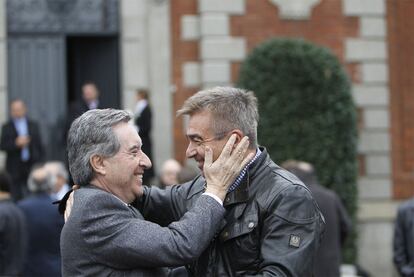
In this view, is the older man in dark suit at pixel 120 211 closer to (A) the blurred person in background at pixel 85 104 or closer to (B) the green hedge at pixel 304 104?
(B) the green hedge at pixel 304 104

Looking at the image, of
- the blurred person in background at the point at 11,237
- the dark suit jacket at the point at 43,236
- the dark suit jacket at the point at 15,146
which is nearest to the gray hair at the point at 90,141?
the blurred person in background at the point at 11,237

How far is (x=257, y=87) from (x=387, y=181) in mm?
2577

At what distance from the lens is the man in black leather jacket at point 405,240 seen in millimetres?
8781

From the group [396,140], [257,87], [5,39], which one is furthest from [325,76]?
[5,39]

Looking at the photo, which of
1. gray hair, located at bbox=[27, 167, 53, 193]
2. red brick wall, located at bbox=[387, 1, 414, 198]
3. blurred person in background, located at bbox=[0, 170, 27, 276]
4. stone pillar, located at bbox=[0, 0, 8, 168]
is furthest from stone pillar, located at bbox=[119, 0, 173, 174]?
blurred person in background, located at bbox=[0, 170, 27, 276]

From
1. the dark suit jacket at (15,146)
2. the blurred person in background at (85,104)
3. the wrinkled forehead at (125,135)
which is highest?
the wrinkled forehead at (125,135)

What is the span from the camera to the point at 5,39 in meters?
12.8

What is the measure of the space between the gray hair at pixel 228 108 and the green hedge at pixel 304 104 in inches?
334

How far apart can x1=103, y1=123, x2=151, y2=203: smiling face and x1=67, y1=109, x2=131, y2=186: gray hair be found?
0.09 feet

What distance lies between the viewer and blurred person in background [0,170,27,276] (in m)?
8.65

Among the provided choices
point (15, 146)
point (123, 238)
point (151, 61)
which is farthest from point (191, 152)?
point (151, 61)

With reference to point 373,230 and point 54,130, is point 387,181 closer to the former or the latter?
point 373,230

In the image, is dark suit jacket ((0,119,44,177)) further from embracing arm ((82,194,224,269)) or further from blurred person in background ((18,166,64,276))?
embracing arm ((82,194,224,269))

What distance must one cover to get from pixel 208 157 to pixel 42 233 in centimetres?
538
